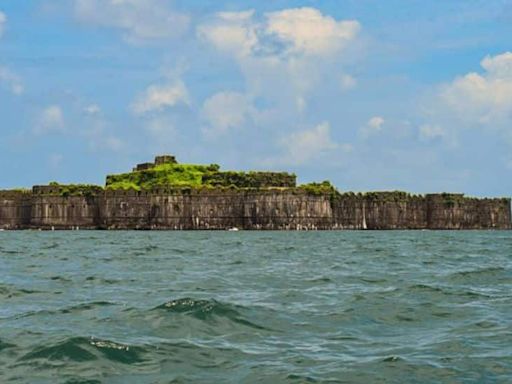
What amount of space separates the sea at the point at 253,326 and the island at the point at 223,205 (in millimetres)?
82030

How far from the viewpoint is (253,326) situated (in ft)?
62.4

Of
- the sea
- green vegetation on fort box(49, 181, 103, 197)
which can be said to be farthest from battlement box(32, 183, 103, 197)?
the sea

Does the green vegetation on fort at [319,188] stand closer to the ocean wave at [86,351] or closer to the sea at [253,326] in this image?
the sea at [253,326]

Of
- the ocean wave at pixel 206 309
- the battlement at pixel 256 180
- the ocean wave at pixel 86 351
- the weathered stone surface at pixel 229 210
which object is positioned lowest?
the ocean wave at pixel 86 351

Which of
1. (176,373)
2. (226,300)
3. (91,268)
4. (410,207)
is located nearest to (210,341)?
(176,373)

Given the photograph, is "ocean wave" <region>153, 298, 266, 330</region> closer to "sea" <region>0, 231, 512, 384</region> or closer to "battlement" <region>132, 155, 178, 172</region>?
"sea" <region>0, 231, 512, 384</region>

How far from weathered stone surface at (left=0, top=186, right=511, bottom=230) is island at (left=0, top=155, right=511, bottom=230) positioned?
0.42ft

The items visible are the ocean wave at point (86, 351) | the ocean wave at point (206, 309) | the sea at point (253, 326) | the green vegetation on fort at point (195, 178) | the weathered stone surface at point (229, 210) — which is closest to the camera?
the sea at point (253, 326)

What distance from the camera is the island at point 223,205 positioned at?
116 m

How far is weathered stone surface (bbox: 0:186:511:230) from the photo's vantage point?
115625mm

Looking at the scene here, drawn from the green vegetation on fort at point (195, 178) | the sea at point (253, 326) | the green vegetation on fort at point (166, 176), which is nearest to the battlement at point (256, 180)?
the green vegetation on fort at point (195, 178)

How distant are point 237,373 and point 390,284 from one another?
1487 centimetres

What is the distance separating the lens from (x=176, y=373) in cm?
1433

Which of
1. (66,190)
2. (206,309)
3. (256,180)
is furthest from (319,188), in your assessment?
(206,309)
